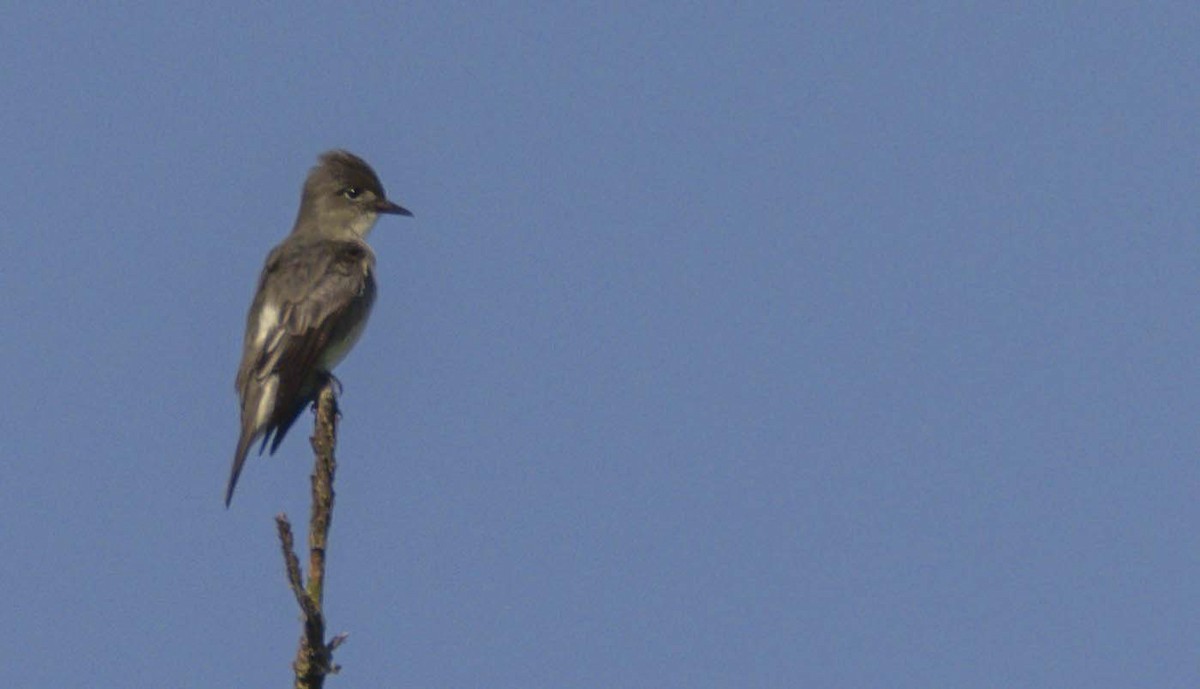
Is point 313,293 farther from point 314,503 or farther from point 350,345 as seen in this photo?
point 314,503

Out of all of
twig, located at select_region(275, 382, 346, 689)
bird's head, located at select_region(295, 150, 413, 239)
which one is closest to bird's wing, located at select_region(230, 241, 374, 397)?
bird's head, located at select_region(295, 150, 413, 239)

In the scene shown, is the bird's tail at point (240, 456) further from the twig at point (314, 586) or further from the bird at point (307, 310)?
the twig at point (314, 586)

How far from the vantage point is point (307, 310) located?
10.8 m

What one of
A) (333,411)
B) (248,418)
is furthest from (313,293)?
(333,411)

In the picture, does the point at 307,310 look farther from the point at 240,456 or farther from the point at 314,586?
the point at 314,586

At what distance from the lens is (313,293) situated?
11.0 metres

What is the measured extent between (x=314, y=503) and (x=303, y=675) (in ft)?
2.50

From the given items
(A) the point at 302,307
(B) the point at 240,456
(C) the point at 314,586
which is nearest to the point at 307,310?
(A) the point at 302,307

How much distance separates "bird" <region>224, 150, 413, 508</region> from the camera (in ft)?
32.8

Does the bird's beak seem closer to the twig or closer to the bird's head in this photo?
the bird's head

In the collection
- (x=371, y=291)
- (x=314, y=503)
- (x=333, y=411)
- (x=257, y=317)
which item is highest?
(x=371, y=291)

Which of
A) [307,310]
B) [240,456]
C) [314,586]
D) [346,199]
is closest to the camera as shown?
[314,586]

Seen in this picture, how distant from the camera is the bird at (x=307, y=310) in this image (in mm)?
10008

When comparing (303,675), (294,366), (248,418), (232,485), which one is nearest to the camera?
(303,675)
